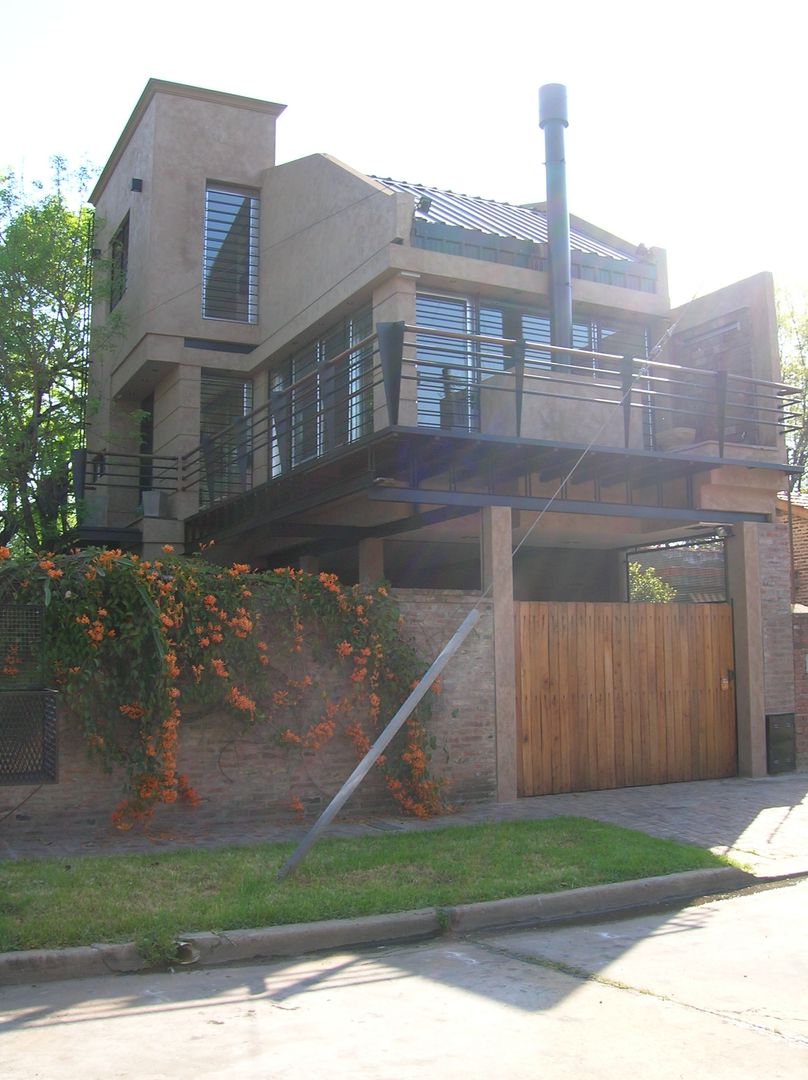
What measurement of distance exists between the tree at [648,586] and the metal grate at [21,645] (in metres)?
16.2

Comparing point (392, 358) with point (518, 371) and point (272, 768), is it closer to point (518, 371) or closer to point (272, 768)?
point (518, 371)

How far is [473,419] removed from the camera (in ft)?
47.3

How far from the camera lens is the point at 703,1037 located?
15.7 feet

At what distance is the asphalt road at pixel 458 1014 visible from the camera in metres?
4.47

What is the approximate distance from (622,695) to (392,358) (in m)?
4.94

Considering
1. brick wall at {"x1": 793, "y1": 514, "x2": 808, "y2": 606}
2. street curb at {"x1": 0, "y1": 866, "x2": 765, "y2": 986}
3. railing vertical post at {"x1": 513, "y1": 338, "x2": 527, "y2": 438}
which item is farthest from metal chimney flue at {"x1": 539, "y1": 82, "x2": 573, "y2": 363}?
brick wall at {"x1": 793, "y1": 514, "x2": 808, "y2": 606}

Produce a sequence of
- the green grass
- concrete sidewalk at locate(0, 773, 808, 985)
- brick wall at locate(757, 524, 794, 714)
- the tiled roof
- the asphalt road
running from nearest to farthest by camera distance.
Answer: the asphalt road
concrete sidewalk at locate(0, 773, 808, 985)
the green grass
brick wall at locate(757, 524, 794, 714)
the tiled roof

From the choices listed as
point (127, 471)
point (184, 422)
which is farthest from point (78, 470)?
point (184, 422)

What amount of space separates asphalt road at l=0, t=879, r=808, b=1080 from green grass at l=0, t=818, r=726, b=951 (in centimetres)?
44

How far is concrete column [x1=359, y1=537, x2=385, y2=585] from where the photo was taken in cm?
1525

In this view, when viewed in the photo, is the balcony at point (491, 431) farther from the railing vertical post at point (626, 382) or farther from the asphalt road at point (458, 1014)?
the asphalt road at point (458, 1014)

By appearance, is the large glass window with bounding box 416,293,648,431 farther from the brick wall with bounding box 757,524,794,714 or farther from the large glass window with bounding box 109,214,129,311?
the large glass window with bounding box 109,214,129,311

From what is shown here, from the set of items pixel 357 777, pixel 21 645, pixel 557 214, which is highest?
pixel 557 214

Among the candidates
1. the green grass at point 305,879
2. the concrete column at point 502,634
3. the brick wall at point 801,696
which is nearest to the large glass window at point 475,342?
the concrete column at point 502,634
